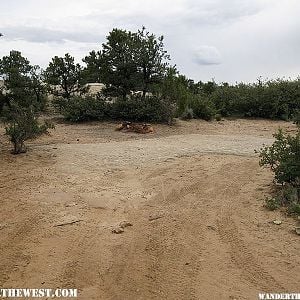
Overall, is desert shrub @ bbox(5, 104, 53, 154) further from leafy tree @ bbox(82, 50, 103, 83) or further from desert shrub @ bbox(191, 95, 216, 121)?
desert shrub @ bbox(191, 95, 216, 121)

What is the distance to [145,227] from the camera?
5.10m

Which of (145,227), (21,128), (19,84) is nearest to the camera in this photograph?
(145,227)

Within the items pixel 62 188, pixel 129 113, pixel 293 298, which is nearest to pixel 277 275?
pixel 293 298

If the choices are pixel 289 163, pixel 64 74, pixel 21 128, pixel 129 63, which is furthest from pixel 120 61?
pixel 289 163

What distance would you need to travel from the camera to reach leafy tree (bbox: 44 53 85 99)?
16641mm

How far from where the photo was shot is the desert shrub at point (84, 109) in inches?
606

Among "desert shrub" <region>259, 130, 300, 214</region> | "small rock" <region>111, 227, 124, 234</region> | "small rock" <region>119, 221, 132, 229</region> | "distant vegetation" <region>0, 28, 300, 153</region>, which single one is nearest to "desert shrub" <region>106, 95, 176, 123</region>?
"distant vegetation" <region>0, 28, 300, 153</region>

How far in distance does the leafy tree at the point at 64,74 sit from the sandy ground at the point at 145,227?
26.3ft

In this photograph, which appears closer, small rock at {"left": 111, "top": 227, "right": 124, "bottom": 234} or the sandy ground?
the sandy ground

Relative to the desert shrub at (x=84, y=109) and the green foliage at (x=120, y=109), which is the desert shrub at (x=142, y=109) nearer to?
the green foliage at (x=120, y=109)

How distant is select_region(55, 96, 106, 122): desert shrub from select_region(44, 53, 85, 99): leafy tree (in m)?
1.28

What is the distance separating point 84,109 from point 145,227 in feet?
35.7

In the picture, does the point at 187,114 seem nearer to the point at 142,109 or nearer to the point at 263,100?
the point at 142,109

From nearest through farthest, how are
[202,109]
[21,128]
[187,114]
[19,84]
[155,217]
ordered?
[155,217] < [21,128] < [19,84] < [187,114] < [202,109]
